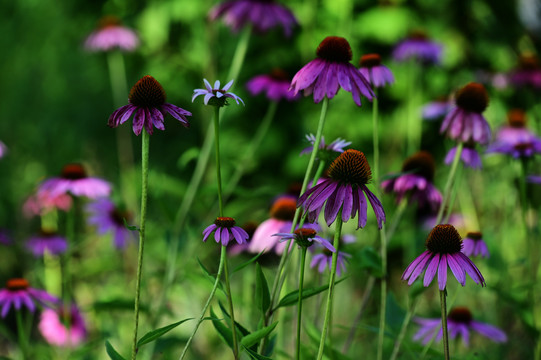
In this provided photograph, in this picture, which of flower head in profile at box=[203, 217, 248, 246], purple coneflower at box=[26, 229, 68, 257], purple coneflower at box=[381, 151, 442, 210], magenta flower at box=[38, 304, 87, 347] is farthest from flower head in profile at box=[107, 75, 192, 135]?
purple coneflower at box=[26, 229, 68, 257]

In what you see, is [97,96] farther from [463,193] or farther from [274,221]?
[274,221]

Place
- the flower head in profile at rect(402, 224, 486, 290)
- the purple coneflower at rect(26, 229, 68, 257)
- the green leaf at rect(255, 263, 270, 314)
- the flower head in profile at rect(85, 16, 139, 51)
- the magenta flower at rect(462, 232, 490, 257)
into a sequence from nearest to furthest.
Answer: the flower head in profile at rect(402, 224, 486, 290)
the green leaf at rect(255, 263, 270, 314)
the magenta flower at rect(462, 232, 490, 257)
the purple coneflower at rect(26, 229, 68, 257)
the flower head in profile at rect(85, 16, 139, 51)

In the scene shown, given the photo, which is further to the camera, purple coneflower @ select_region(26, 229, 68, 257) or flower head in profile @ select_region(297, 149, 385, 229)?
purple coneflower @ select_region(26, 229, 68, 257)

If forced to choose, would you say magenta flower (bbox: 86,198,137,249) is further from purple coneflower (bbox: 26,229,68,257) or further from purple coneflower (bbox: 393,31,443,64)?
purple coneflower (bbox: 393,31,443,64)

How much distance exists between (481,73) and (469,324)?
2.22m

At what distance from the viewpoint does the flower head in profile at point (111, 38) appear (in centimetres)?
268

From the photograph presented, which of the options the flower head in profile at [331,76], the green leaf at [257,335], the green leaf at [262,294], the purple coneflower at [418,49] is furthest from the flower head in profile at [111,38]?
the green leaf at [257,335]

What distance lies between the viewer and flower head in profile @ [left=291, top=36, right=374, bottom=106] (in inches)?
35.3

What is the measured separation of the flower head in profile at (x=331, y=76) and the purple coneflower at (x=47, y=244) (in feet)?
4.11

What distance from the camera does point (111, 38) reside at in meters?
2.69

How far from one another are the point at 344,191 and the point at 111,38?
7.20 feet

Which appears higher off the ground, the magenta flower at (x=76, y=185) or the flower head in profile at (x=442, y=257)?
the magenta flower at (x=76, y=185)

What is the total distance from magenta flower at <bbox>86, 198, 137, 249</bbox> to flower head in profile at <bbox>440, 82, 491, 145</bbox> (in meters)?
1.13

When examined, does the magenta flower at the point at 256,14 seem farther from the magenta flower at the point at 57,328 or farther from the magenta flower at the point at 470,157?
the magenta flower at the point at 57,328
